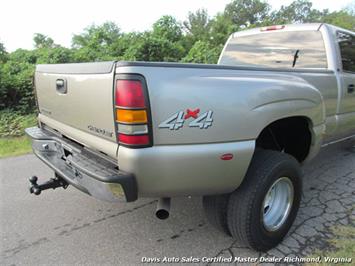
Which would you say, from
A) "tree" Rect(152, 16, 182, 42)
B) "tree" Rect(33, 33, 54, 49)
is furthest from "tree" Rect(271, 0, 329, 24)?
"tree" Rect(152, 16, 182, 42)

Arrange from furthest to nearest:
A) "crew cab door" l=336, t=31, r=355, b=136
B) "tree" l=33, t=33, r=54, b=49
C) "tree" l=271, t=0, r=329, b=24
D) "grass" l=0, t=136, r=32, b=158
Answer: "tree" l=271, t=0, r=329, b=24, "tree" l=33, t=33, r=54, b=49, "grass" l=0, t=136, r=32, b=158, "crew cab door" l=336, t=31, r=355, b=136

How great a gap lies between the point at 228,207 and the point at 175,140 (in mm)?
810

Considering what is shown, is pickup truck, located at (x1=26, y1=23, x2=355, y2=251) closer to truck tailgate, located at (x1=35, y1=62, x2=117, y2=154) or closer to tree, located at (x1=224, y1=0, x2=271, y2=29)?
truck tailgate, located at (x1=35, y1=62, x2=117, y2=154)

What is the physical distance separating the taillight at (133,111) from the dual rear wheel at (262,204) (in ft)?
2.91

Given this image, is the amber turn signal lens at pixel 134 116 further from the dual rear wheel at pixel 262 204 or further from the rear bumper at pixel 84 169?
the dual rear wheel at pixel 262 204

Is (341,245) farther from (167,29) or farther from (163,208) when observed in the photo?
(167,29)

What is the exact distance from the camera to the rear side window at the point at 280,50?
3.78m

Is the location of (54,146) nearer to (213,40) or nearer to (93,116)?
(93,116)

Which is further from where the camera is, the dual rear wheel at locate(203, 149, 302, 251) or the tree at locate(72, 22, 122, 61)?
the tree at locate(72, 22, 122, 61)

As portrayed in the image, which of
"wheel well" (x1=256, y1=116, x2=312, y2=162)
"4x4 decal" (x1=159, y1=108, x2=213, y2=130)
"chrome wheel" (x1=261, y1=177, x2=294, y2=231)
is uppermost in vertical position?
"4x4 decal" (x1=159, y1=108, x2=213, y2=130)

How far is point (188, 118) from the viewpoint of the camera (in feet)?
6.64

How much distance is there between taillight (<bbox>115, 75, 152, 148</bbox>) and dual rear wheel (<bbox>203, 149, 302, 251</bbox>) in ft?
2.91

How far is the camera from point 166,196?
2176 mm

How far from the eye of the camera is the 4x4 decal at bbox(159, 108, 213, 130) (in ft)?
6.51
